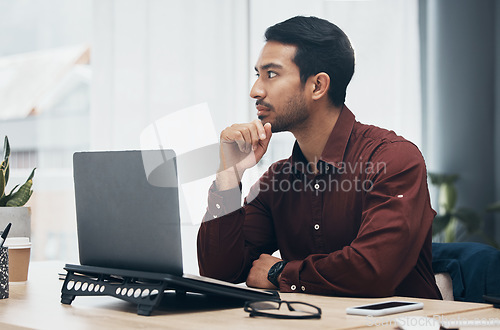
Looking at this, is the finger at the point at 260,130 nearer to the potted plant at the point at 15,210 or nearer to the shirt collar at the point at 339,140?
Answer: the shirt collar at the point at 339,140

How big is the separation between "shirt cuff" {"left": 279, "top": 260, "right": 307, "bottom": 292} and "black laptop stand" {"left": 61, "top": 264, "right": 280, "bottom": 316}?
222 mm

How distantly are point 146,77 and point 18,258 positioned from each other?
1.71m

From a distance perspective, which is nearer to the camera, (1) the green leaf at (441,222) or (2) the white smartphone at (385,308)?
(2) the white smartphone at (385,308)

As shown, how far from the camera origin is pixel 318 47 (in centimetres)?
183

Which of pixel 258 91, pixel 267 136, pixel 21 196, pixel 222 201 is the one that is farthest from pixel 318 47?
pixel 21 196

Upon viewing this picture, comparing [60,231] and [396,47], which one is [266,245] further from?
A: [396,47]

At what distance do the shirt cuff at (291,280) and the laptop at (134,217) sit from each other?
0.25 metres

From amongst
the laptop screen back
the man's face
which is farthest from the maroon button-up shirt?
the laptop screen back

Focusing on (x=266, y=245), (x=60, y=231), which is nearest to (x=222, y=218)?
(x=266, y=245)

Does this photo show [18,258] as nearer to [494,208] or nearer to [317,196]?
[317,196]

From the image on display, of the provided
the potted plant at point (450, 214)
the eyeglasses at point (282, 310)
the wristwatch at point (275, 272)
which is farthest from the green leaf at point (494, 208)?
the eyeglasses at point (282, 310)

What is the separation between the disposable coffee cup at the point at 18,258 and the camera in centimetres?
151

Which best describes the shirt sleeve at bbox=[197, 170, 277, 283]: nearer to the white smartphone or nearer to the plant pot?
the plant pot

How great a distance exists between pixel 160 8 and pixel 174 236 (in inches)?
94.1
